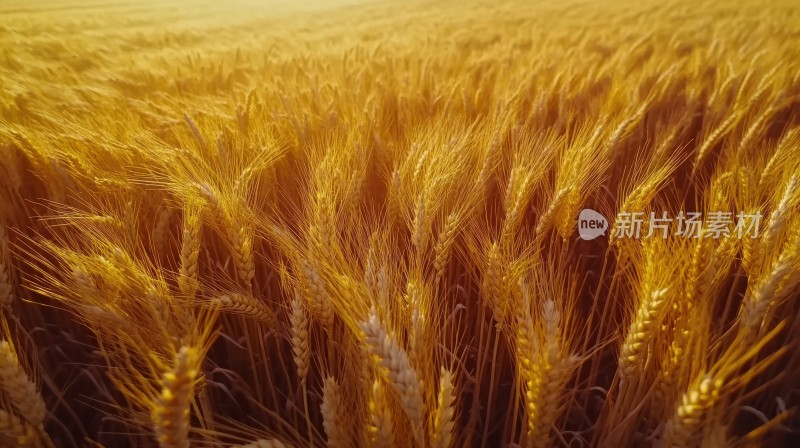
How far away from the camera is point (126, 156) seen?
1.04 metres

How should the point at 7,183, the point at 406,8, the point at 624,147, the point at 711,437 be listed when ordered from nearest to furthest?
the point at 711,437 → the point at 7,183 → the point at 624,147 → the point at 406,8

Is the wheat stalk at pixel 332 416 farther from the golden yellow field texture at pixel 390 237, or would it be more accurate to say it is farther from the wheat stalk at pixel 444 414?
the wheat stalk at pixel 444 414

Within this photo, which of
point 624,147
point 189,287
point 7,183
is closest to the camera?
point 189,287

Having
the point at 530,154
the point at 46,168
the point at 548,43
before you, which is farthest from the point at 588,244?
the point at 548,43

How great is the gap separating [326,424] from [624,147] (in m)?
1.20

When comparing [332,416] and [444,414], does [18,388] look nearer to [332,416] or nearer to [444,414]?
[332,416]

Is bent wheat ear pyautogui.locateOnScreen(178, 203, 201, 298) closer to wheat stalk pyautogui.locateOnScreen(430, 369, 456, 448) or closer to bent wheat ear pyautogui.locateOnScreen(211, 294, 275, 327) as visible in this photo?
bent wheat ear pyautogui.locateOnScreen(211, 294, 275, 327)

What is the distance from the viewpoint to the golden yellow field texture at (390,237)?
1.83 ft

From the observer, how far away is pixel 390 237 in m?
0.86

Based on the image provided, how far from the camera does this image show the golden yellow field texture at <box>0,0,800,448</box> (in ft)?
1.83

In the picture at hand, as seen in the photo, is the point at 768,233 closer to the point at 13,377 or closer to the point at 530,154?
the point at 530,154

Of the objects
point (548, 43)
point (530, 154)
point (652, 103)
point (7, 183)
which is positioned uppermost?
point (548, 43)

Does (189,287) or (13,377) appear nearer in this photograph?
(13,377)

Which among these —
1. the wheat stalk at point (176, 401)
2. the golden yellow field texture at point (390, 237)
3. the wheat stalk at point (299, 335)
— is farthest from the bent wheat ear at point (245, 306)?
the wheat stalk at point (176, 401)
